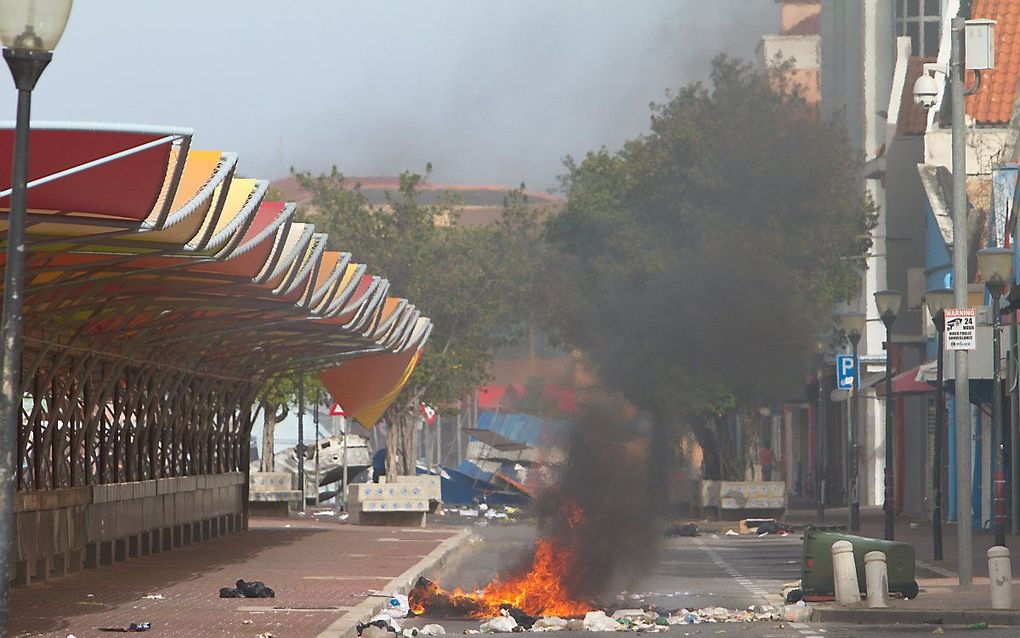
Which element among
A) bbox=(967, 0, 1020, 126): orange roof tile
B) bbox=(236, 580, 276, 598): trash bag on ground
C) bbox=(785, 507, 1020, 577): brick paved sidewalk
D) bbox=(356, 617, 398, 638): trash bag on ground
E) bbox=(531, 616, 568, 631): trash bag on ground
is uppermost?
bbox=(967, 0, 1020, 126): orange roof tile

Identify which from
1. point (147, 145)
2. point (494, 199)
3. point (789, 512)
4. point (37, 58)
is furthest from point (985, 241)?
point (494, 199)

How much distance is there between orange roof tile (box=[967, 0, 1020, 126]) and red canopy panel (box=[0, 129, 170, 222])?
33463 millimetres

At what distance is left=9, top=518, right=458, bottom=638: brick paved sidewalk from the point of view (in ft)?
60.4

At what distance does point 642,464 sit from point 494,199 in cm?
13754

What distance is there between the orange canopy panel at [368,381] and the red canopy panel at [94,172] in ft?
92.0

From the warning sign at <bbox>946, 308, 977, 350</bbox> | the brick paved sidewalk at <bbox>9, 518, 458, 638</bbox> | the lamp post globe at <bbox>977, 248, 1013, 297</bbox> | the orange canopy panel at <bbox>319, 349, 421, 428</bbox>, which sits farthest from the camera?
the orange canopy panel at <bbox>319, 349, 421, 428</bbox>

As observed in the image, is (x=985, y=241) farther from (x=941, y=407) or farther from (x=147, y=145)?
(x=147, y=145)

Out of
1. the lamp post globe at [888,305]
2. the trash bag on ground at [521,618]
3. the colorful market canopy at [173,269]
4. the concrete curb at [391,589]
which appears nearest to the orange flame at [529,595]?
the trash bag on ground at [521,618]

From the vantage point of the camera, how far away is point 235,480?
39.6 metres

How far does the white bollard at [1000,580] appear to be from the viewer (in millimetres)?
19984

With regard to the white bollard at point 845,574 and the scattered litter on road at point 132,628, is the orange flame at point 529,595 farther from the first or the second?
the scattered litter on road at point 132,628

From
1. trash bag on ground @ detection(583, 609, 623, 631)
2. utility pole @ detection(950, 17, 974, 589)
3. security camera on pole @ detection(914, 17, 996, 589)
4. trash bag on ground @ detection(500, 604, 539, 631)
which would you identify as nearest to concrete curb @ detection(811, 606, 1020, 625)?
trash bag on ground @ detection(583, 609, 623, 631)

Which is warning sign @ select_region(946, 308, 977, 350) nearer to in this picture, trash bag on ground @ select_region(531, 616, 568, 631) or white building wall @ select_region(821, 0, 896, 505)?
trash bag on ground @ select_region(531, 616, 568, 631)

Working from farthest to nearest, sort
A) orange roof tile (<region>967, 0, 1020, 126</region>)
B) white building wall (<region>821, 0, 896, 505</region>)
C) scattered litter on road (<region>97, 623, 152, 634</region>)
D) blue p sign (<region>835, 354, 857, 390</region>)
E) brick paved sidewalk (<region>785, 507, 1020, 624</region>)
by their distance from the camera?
white building wall (<region>821, 0, 896, 505</region>) → blue p sign (<region>835, 354, 857, 390</region>) → orange roof tile (<region>967, 0, 1020, 126</region>) → brick paved sidewalk (<region>785, 507, 1020, 624</region>) → scattered litter on road (<region>97, 623, 152, 634</region>)
